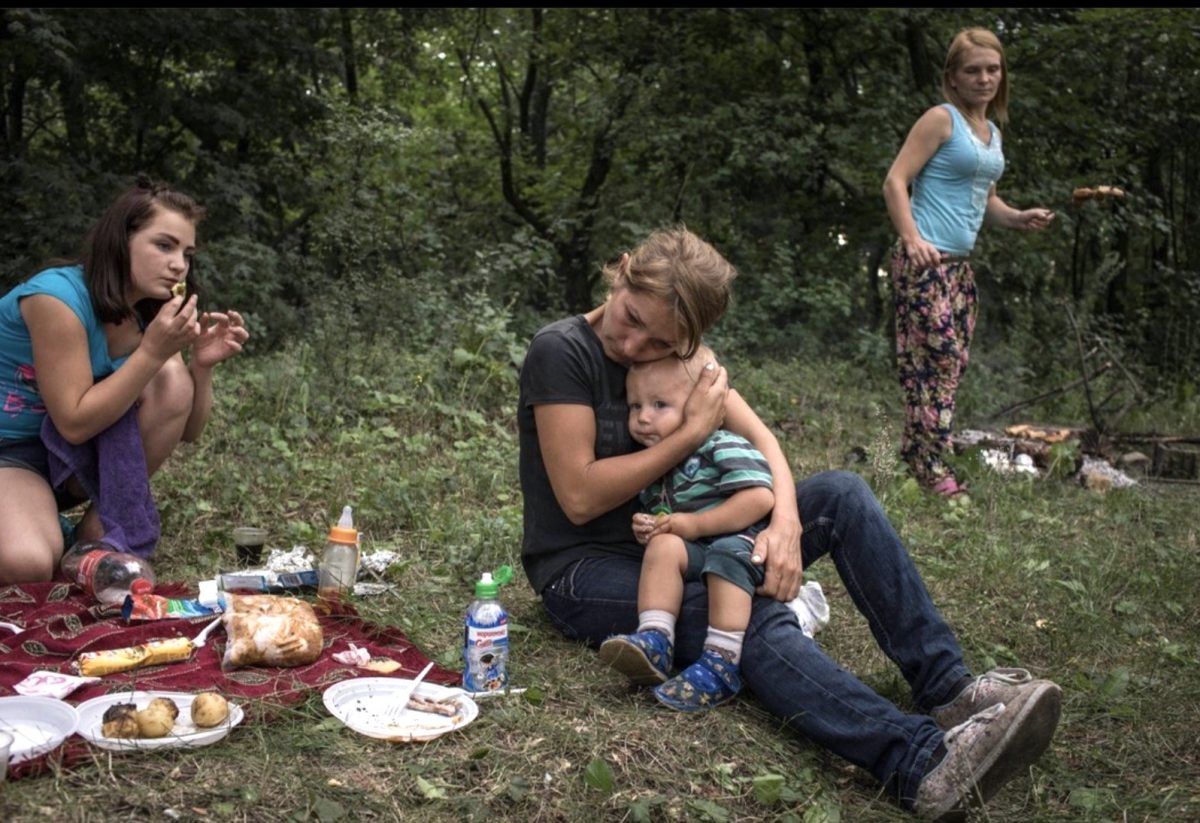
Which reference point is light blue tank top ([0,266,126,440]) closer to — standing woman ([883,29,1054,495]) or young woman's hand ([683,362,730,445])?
young woman's hand ([683,362,730,445])

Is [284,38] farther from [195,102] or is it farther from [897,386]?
[897,386]

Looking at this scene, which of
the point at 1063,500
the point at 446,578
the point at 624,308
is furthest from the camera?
the point at 1063,500

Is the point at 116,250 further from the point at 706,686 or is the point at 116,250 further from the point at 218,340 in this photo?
the point at 706,686

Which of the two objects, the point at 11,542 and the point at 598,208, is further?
the point at 598,208

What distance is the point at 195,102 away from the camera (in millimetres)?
8977

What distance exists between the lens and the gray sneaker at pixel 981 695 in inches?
97.8

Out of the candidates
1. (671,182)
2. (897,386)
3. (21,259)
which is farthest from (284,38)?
(897,386)

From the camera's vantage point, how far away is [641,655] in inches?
103

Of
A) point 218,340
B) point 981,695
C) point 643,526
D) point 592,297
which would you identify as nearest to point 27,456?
point 218,340

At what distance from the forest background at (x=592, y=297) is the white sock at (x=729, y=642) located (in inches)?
6.4

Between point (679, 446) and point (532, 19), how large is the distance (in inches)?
464

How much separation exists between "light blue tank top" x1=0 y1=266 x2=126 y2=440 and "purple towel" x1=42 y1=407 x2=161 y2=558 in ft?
0.24

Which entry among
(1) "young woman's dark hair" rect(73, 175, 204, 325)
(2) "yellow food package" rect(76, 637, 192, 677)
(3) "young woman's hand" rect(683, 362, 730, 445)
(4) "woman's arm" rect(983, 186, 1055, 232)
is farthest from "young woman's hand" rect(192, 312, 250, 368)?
(4) "woman's arm" rect(983, 186, 1055, 232)

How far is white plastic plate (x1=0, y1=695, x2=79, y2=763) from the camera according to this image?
2.20 m
